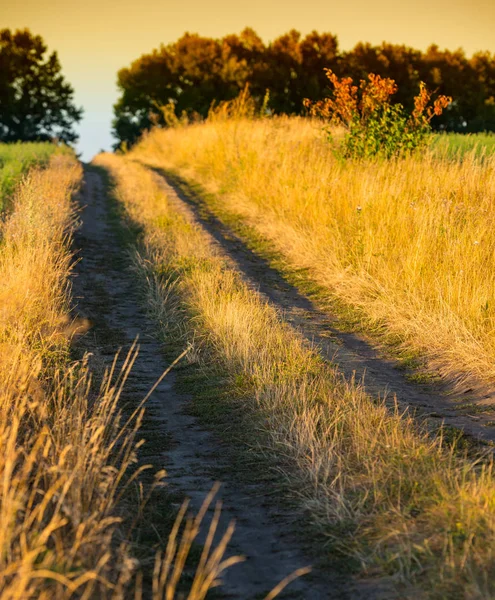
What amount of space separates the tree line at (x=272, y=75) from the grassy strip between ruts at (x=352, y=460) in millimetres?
32629

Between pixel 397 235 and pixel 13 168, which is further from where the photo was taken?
pixel 13 168

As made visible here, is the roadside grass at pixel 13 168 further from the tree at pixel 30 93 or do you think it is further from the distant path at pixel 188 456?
the tree at pixel 30 93

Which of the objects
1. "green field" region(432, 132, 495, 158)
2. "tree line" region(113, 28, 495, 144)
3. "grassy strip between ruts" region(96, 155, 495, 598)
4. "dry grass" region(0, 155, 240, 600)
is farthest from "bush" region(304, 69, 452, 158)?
"tree line" region(113, 28, 495, 144)

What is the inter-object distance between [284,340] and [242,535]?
304 centimetres

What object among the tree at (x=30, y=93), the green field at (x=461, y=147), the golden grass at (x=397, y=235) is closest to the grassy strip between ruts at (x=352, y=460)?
the golden grass at (x=397, y=235)

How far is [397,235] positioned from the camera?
9305 mm

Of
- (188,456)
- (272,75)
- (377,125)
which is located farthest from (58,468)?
(272,75)

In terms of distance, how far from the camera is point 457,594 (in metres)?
3.17

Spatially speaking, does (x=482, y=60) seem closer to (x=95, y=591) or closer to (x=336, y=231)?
(x=336, y=231)

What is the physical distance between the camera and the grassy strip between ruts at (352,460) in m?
3.46

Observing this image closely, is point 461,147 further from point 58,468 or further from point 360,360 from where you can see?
point 58,468

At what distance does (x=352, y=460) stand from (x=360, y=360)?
265 cm

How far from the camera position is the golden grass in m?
7.15

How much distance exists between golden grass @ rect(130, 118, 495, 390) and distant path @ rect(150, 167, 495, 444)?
1.14 ft
